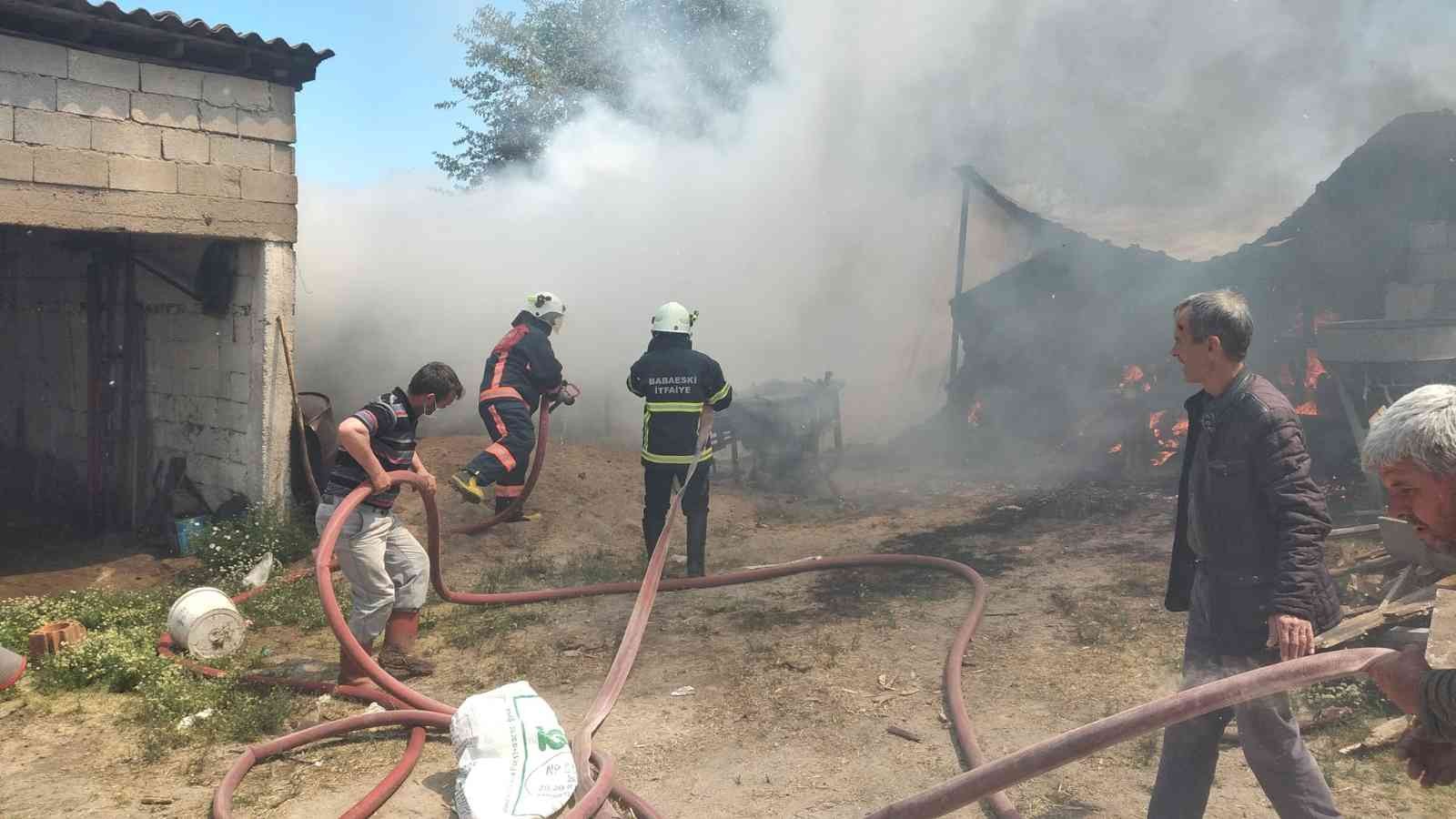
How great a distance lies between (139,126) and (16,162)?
35.4 inches

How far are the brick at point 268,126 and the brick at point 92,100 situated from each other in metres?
0.84

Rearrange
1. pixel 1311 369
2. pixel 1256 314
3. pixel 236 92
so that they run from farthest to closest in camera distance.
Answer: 1. pixel 1256 314
2. pixel 1311 369
3. pixel 236 92

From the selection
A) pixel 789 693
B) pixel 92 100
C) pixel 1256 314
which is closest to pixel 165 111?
pixel 92 100

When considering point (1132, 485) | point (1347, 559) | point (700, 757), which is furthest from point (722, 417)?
point (700, 757)

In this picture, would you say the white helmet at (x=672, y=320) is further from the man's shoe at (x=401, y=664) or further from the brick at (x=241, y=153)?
the brick at (x=241, y=153)

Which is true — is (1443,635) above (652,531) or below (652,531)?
above

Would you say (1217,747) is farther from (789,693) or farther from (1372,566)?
(1372,566)

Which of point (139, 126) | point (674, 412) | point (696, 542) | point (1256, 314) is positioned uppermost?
point (139, 126)

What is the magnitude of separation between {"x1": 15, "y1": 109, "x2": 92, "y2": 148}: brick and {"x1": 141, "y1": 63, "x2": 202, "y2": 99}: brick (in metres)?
0.58

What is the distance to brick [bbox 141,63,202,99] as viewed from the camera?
24.8 feet

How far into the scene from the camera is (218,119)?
7.93 m

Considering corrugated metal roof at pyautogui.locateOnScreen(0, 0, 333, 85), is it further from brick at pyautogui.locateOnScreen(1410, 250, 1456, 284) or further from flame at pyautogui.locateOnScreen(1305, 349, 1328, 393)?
brick at pyautogui.locateOnScreen(1410, 250, 1456, 284)

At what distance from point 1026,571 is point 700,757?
3.58 meters

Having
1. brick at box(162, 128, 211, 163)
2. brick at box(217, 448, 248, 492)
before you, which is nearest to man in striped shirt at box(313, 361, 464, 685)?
brick at box(217, 448, 248, 492)
